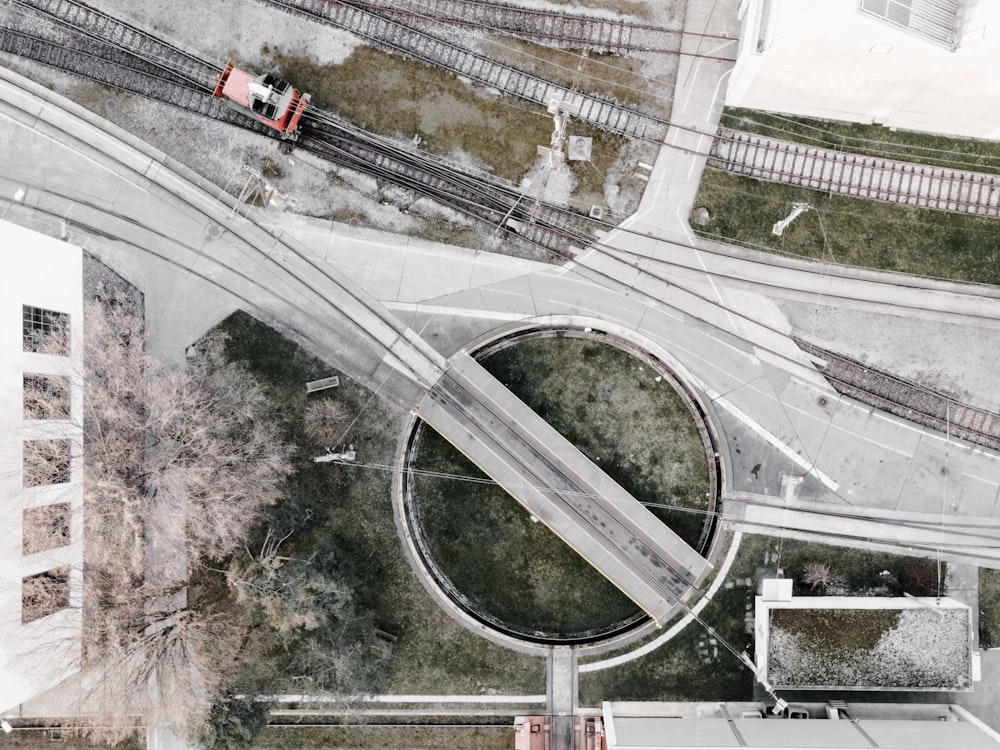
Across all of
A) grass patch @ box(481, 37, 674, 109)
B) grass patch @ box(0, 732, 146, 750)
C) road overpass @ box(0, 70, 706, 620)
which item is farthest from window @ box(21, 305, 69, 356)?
grass patch @ box(481, 37, 674, 109)

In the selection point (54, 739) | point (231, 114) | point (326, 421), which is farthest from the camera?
point (54, 739)

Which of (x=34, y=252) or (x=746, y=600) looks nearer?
(x=34, y=252)

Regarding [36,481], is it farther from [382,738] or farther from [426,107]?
[426,107]

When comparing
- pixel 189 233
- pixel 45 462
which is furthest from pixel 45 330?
pixel 189 233

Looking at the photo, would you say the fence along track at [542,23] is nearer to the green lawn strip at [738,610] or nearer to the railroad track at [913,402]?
the railroad track at [913,402]

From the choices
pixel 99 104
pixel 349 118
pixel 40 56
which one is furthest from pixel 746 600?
pixel 40 56

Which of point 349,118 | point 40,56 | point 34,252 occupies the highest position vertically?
point 40,56

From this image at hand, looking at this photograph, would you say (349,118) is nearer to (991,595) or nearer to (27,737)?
(27,737)
